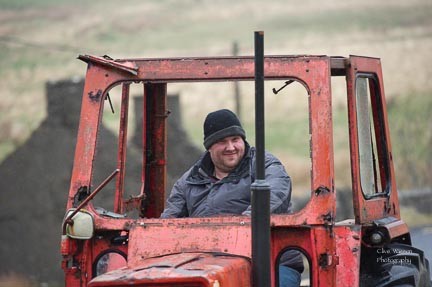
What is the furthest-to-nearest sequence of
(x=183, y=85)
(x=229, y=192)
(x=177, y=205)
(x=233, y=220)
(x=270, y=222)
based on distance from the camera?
(x=183, y=85) < (x=177, y=205) < (x=229, y=192) < (x=233, y=220) < (x=270, y=222)

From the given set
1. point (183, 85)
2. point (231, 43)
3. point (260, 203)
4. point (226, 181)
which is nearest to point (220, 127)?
point (226, 181)

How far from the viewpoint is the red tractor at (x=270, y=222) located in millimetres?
6434

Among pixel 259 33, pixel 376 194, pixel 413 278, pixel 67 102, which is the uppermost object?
pixel 67 102

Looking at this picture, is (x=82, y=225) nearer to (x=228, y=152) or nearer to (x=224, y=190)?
(x=224, y=190)

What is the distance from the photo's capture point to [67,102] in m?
18.5

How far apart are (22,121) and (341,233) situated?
60.9 feet

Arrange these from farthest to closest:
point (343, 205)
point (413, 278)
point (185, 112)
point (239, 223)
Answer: point (185, 112)
point (343, 205)
point (413, 278)
point (239, 223)

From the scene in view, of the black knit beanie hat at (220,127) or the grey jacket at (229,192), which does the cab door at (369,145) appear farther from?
the black knit beanie hat at (220,127)

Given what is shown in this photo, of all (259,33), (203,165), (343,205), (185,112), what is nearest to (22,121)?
(185,112)

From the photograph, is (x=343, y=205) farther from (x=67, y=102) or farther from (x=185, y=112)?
(x=185, y=112)

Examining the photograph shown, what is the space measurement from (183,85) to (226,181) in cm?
2333

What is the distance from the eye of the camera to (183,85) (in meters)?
30.4

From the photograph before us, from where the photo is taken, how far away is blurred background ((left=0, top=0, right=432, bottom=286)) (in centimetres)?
1889

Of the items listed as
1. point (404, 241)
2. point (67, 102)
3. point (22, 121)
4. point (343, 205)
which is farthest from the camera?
point (22, 121)
